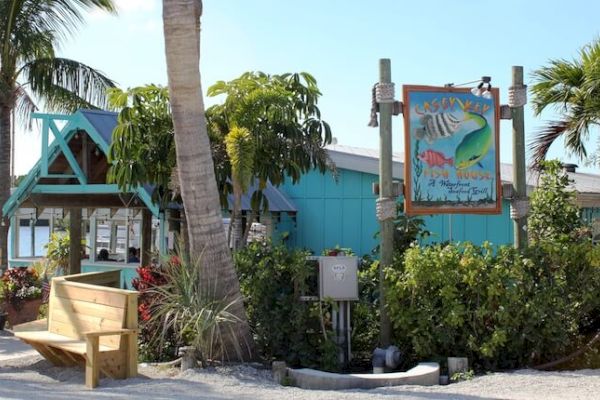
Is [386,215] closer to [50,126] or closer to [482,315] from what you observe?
[482,315]

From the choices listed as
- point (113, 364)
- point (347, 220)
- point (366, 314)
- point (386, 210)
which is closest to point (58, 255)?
point (347, 220)

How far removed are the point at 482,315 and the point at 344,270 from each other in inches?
65.1

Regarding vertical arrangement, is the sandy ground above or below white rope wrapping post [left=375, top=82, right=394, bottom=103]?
below

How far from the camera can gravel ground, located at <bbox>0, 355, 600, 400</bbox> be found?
756 centimetres

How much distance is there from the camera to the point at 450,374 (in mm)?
8641

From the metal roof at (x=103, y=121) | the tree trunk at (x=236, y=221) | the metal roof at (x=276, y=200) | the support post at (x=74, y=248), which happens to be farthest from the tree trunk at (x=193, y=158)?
the support post at (x=74, y=248)

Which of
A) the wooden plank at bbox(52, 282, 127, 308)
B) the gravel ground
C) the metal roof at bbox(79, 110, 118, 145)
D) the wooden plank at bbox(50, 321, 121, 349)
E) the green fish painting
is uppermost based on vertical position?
the metal roof at bbox(79, 110, 118, 145)

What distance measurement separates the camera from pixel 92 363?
8.20 m

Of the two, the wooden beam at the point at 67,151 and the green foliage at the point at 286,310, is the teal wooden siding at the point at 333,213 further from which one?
the green foliage at the point at 286,310

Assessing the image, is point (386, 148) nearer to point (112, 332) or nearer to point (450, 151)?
point (450, 151)

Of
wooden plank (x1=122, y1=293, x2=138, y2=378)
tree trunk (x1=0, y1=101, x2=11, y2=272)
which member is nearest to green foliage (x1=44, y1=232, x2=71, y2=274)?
tree trunk (x1=0, y1=101, x2=11, y2=272)

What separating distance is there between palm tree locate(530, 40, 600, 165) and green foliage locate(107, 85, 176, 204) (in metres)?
5.68

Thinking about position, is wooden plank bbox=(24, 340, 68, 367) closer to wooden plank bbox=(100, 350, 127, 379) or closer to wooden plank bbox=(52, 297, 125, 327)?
wooden plank bbox=(52, 297, 125, 327)

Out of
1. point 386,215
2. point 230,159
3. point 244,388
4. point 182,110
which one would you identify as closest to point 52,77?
point 230,159
